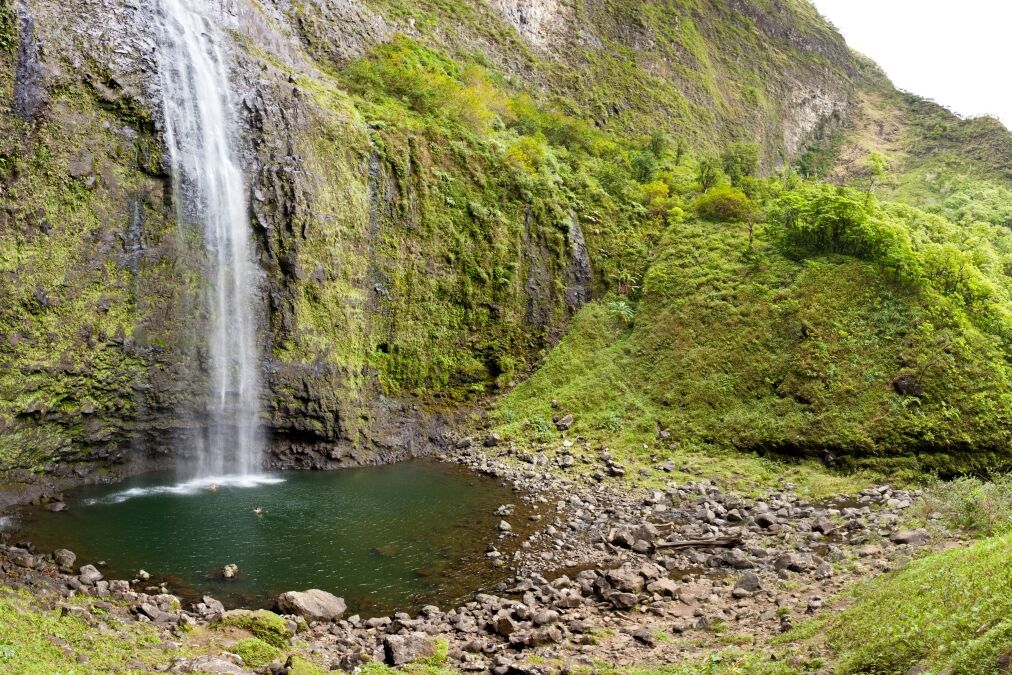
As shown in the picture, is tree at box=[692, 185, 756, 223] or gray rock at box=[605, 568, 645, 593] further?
tree at box=[692, 185, 756, 223]

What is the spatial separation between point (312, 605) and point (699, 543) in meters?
8.61

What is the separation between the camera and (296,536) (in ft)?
51.1

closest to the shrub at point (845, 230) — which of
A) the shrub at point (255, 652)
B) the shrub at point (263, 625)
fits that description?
the shrub at point (263, 625)

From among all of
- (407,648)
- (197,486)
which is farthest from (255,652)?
(197,486)

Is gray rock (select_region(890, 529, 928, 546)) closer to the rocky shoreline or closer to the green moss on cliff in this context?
the rocky shoreline

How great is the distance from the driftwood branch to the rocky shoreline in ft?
0.11

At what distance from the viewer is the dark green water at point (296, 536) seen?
12.9 meters

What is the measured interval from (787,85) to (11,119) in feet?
214

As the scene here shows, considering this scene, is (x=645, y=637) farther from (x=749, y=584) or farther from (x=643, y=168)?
(x=643, y=168)

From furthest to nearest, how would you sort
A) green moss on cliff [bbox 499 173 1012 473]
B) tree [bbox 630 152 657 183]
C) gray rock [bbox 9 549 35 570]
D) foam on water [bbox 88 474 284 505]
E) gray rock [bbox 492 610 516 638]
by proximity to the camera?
tree [bbox 630 152 657 183]
green moss on cliff [bbox 499 173 1012 473]
foam on water [bbox 88 474 284 505]
gray rock [bbox 9 549 35 570]
gray rock [bbox 492 610 516 638]

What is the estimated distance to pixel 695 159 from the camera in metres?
45.1

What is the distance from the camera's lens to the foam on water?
1747 centimetres

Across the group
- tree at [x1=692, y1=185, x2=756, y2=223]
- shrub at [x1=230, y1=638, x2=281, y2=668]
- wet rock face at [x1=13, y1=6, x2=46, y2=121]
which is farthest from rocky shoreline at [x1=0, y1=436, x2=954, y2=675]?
tree at [x1=692, y1=185, x2=756, y2=223]

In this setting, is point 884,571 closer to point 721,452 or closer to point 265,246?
point 721,452
